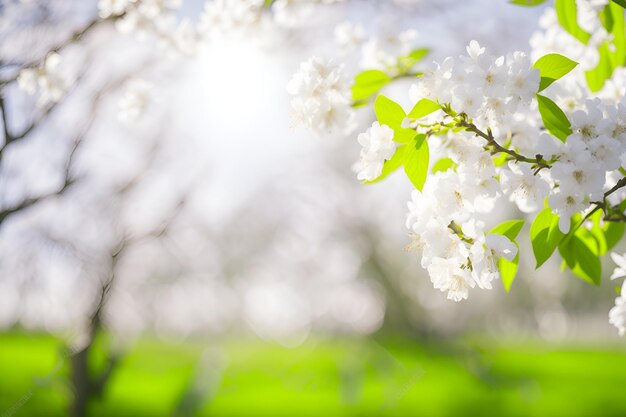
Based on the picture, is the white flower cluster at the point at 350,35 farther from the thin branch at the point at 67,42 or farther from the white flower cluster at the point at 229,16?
the thin branch at the point at 67,42

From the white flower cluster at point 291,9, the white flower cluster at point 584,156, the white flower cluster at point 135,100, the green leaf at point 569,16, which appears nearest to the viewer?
the white flower cluster at point 584,156

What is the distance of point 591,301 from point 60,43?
3801 centimetres

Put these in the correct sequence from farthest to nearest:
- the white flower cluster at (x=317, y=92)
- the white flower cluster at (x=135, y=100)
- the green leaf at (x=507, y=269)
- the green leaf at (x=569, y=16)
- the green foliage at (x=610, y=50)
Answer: the white flower cluster at (x=135, y=100) < the green foliage at (x=610, y=50) < the green leaf at (x=569, y=16) < the white flower cluster at (x=317, y=92) < the green leaf at (x=507, y=269)

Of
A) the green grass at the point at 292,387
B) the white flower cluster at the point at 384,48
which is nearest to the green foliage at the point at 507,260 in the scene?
the white flower cluster at the point at 384,48

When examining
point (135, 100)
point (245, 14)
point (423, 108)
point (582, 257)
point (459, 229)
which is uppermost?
point (423, 108)

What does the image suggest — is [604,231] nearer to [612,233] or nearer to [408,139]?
[612,233]

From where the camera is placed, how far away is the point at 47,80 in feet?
5.66

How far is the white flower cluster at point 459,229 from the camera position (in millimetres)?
1019

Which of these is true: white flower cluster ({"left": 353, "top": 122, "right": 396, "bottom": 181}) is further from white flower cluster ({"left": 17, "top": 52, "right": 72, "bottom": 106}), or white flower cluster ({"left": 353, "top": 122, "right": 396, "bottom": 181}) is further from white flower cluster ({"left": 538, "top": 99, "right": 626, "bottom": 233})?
white flower cluster ({"left": 17, "top": 52, "right": 72, "bottom": 106})

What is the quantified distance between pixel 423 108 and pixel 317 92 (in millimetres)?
285

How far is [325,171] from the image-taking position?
12.2m

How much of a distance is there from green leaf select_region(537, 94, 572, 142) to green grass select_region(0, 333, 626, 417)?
2806mm

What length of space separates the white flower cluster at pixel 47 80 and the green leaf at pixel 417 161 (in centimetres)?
121

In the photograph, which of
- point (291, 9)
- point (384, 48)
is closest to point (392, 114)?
point (384, 48)
